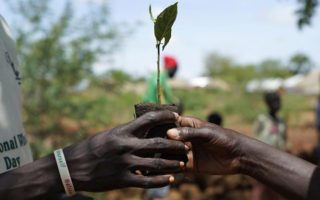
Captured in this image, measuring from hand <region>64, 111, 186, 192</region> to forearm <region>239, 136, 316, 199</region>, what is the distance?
18.5 inches

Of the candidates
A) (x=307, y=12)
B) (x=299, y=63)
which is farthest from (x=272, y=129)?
(x=299, y=63)

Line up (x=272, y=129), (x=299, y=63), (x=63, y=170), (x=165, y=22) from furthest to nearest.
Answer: (x=299, y=63) → (x=272, y=129) → (x=165, y=22) → (x=63, y=170)

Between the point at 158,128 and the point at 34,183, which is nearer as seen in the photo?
the point at 34,183

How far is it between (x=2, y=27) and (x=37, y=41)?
4.44 m

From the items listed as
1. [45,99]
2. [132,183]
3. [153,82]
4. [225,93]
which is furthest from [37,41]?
[225,93]

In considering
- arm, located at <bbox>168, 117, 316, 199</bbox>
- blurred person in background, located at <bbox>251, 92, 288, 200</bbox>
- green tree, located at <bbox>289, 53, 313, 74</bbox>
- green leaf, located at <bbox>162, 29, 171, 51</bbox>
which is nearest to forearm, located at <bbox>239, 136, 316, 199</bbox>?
arm, located at <bbox>168, 117, 316, 199</bbox>

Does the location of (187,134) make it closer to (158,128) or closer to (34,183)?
(158,128)

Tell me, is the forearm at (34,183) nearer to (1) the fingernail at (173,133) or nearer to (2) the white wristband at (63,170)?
(2) the white wristband at (63,170)

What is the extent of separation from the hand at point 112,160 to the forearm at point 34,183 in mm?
59

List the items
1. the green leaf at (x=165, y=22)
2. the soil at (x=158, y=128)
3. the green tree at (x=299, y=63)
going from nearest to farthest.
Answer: the soil at (x=158, y=128), the green leaf at (x=165, y=22), the green tree at (x=299, y=63)

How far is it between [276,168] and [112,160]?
0.69 metres

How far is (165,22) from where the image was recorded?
1.57 m

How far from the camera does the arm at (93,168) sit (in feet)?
3.88

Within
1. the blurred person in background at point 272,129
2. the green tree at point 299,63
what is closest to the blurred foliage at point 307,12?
the blurred person in background at point 272,129
